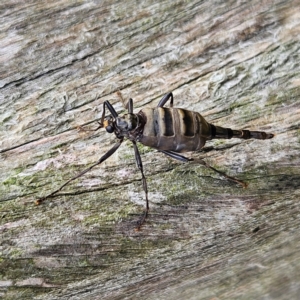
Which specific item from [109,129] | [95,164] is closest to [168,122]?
[109,129]

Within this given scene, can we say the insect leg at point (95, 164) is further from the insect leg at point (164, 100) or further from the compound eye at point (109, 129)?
the insect leg at point (164, 100)

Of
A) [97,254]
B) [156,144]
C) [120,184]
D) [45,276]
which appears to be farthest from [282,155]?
[45,276]

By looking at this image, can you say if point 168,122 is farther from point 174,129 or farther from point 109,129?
point 109,129

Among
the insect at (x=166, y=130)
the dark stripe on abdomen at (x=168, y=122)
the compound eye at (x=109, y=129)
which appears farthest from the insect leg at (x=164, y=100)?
the compound eye at (x=109, y=129)

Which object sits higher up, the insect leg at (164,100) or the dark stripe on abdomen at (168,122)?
the insect leg at (164,100)

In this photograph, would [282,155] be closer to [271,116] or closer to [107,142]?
[271,116]
